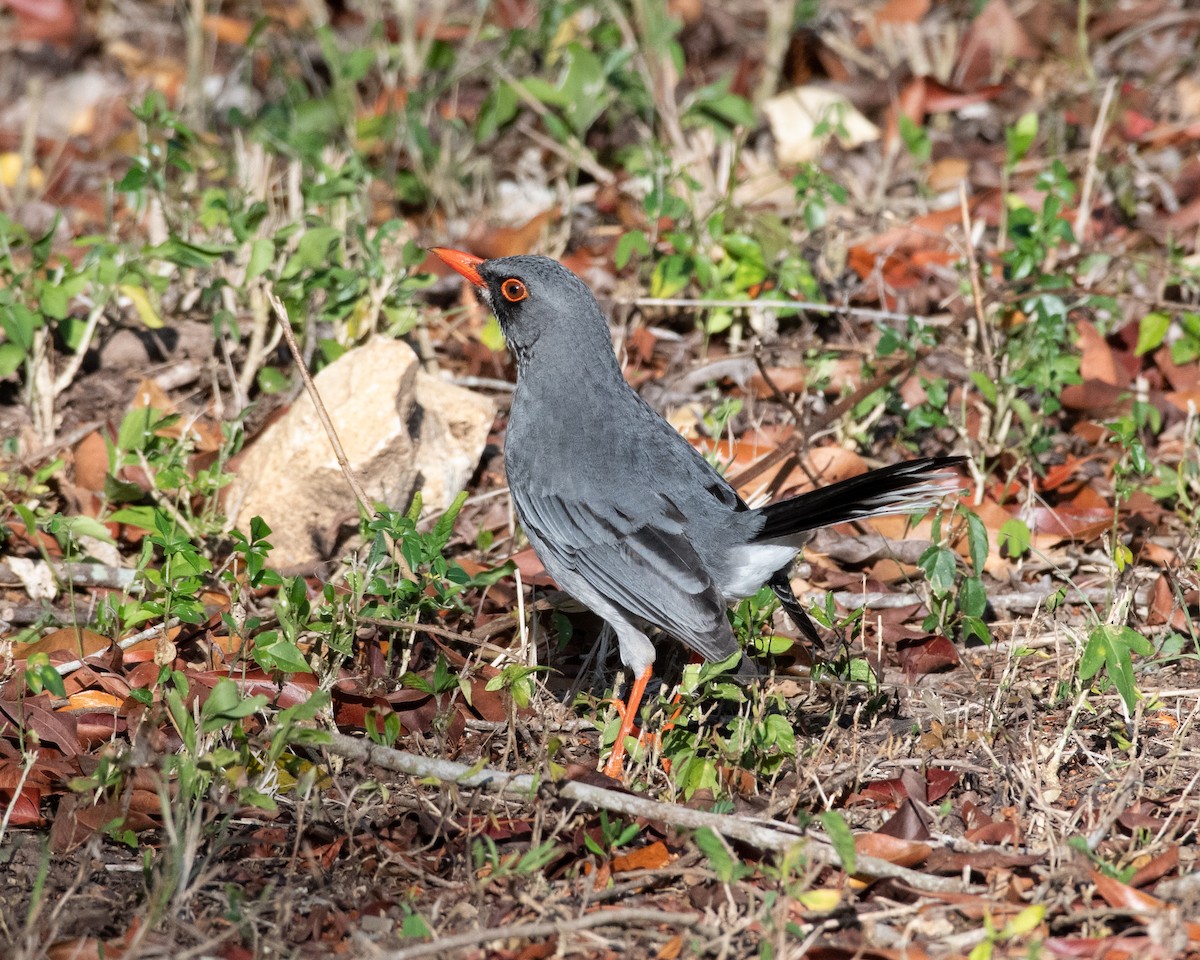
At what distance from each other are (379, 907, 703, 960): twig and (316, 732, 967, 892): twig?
0.28m

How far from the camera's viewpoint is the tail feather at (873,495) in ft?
14.9

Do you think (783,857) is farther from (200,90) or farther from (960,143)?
(200,90)

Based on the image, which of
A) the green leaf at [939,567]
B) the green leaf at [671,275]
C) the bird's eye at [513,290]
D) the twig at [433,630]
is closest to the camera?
the twig at [433,630]

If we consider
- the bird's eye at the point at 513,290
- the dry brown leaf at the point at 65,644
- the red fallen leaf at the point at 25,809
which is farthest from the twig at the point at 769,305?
the red fallen leaf at the point at 25,809

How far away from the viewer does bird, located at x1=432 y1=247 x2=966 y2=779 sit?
4.74 meters

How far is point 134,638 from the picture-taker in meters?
5.40

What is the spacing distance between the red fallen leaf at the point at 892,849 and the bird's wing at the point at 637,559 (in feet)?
2.54

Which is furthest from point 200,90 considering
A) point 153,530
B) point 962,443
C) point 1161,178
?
point 1161,178

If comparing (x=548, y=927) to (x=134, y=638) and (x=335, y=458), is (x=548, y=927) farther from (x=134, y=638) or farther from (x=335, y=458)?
(x=335, y=458)

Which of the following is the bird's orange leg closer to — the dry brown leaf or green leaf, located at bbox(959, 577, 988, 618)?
green leaf, located at bbox(959, 577, 988, 618)

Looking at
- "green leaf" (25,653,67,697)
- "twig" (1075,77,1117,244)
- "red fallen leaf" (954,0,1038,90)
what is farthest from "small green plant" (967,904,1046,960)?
"red fallen leaf" (954,0,1038,90)

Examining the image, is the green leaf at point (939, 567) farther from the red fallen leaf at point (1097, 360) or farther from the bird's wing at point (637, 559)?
the red fallen leaf at point (1097, 360)

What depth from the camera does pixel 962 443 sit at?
6.64 m

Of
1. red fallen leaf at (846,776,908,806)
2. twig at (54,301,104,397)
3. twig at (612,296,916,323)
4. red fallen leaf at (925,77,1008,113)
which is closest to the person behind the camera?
red fallen leaf at (846,776,908,806)
